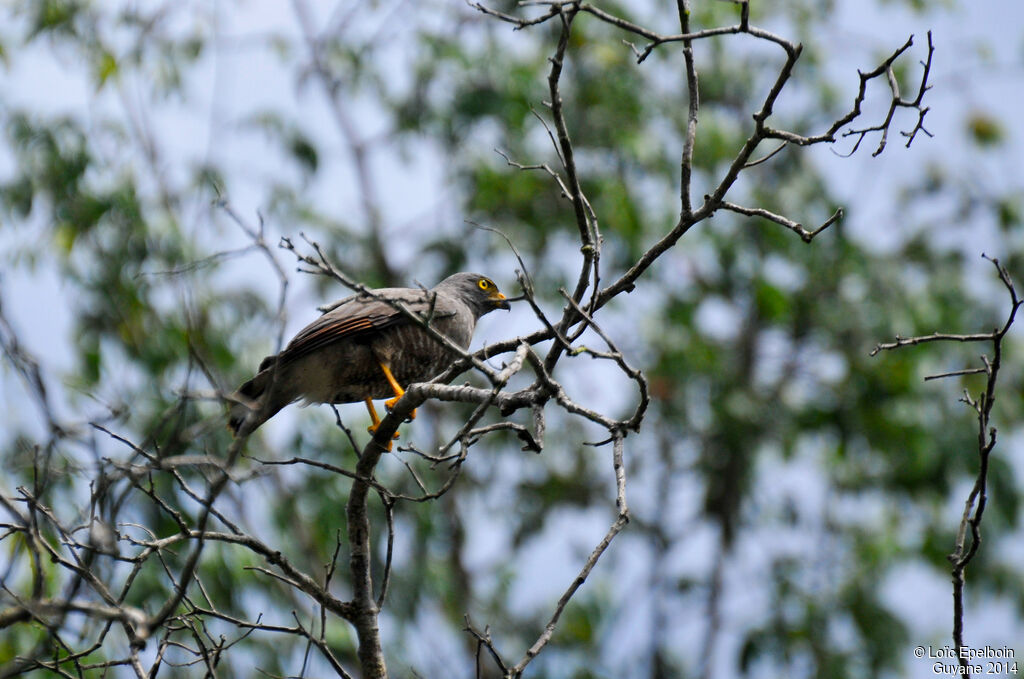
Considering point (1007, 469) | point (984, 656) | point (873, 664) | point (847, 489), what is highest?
point (847, 489)

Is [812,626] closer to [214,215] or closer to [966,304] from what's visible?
[966,304]

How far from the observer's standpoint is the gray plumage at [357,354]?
18.2 ft

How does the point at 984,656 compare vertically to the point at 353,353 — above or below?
below

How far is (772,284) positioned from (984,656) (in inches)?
274

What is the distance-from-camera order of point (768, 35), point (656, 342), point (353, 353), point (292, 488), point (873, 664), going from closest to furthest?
point (768, 35), point (353, 353), point (292, 488), point (873, 664), point (656, 342)

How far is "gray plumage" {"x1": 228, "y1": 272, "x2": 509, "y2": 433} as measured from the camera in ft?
18.2

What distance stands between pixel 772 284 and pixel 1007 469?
2996 millimetres

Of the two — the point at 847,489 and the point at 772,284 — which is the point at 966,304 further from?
the point at 847,489

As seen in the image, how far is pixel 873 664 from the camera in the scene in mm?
11633

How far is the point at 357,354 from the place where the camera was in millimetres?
5703

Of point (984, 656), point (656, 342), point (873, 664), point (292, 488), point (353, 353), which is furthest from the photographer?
point (656, 342)

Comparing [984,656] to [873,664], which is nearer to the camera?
[984,656]

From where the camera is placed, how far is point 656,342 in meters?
12.5

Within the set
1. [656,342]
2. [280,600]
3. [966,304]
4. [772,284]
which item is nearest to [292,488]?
[280,600]
